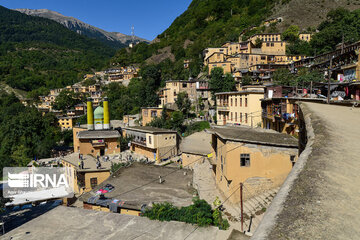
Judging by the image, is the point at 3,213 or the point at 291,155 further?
the point at 3,213

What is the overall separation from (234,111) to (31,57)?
150m

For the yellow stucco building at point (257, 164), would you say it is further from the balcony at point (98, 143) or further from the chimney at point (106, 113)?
the chimney at point (106, 113)

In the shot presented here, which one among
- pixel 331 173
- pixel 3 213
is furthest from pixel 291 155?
pixel 3 213

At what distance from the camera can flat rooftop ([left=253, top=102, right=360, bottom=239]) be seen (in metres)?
2.18

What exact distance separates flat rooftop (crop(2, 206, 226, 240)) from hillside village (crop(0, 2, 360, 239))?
0.28ft

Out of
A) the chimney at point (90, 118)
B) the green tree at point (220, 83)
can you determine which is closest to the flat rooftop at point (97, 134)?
the chimney at point (90, 118)

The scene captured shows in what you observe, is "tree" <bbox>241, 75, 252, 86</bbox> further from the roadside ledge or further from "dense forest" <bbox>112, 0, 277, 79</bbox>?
the roadside ledge

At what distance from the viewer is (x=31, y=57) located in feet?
461

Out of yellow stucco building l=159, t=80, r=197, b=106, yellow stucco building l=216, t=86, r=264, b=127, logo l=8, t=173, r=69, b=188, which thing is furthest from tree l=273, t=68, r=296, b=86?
logo l=8, t=173, r=69, b=188

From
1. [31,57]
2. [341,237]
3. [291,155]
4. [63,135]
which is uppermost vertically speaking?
[31,57]

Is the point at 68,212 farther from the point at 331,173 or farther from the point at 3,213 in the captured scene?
the point at 3,213

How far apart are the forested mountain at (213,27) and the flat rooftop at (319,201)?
2342 inches

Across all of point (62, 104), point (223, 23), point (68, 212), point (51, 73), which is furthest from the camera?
point (51, 73)

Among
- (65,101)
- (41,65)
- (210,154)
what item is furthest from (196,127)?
(41,65)
